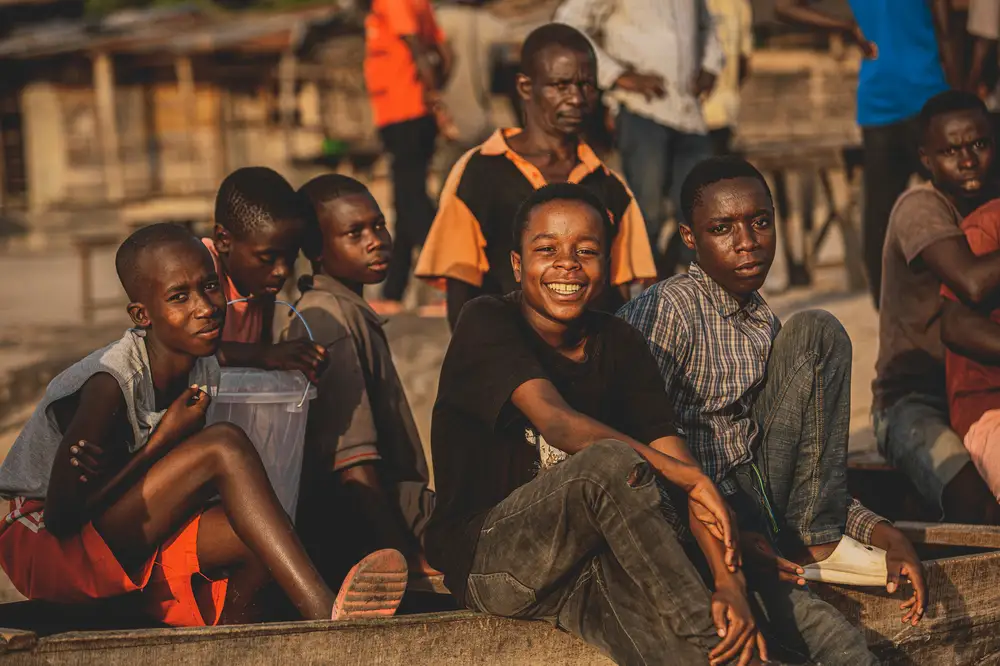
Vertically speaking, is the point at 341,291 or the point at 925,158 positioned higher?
the point at 925,158

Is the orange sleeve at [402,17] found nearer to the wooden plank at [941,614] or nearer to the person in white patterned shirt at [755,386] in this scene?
the person in white patterned shirt at [755,386]

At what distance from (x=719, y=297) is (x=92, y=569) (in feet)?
5.59

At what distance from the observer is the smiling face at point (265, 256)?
389 centimetres

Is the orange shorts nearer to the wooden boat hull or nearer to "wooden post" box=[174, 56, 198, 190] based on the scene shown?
the wooden boat hull

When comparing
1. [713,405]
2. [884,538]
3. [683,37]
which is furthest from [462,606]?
[683,37]

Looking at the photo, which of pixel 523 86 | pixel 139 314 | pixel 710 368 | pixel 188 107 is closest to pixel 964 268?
pixel 710 368

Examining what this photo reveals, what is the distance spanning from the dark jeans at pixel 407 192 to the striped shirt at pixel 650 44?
1.54m

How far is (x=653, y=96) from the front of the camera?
5.86 metres

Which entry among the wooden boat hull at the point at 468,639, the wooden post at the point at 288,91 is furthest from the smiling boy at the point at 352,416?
the wooden post at the point at 288,91

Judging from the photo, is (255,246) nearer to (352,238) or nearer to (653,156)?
(352,238)

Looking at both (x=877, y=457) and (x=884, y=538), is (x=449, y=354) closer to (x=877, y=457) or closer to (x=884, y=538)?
(x=884, y=538)

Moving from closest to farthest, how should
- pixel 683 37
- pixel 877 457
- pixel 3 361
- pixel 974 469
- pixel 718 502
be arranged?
1. pixel 718 502
2. pixel 974 469
3. pixel 877 457
4. pixel 683 37
5. pixel 3 361

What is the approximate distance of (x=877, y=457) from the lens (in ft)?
17.8

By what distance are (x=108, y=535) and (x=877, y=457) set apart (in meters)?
3.31
